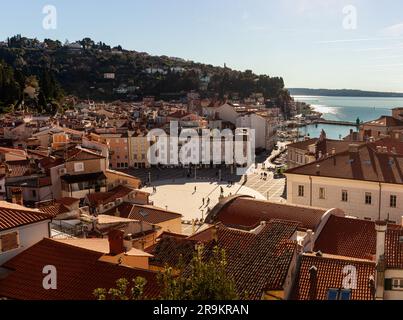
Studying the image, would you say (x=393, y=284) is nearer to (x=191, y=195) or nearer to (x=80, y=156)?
(x=80, y=156)

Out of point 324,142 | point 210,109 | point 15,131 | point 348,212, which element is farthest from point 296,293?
point 210,109

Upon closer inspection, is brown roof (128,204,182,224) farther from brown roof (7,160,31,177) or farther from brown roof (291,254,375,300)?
brown roof (291,254,375,300)

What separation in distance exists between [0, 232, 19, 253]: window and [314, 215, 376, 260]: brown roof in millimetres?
10512

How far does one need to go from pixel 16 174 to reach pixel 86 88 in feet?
387

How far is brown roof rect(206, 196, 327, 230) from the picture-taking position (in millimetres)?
20125

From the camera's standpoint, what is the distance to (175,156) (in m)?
63.5

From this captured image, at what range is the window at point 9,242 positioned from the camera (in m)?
11.7

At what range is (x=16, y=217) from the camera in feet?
40.4

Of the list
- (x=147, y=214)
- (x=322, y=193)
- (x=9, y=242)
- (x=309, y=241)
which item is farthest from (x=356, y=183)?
(x=9, y=242)

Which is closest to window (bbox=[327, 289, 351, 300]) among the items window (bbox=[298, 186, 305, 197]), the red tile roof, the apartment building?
the red tile roof

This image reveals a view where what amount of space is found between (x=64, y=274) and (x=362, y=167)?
19.9m

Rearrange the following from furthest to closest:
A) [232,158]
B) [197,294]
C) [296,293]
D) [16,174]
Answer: [232,158] → [16,174] → [296,293] → [197,294]

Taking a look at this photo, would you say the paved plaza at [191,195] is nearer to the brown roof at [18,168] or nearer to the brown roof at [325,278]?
the brown roof at [18,168]

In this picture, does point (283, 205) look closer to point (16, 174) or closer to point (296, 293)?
point (296, 293)
